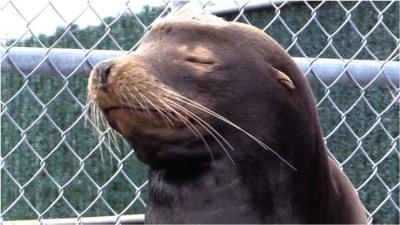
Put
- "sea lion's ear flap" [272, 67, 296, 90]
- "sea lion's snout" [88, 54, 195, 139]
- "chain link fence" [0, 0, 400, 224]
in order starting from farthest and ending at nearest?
"chain link fence" [0, 0, 400, 224], "sea lion's ear flap" [272, 67, 296, 90], "sea lion's snout" [88, 54, 195, 139]

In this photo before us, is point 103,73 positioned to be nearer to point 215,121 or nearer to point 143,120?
point 143,120

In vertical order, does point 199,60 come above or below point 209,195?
above

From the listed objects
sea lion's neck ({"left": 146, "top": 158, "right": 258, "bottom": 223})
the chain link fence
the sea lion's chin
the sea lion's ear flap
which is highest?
the sea lion's chin

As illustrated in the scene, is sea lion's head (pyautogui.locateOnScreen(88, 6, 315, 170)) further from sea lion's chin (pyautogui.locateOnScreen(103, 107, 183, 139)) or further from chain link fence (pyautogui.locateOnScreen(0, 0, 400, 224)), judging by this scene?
chain link fence (pyautogui.locateOnScreen(0, 0, 400, 224))

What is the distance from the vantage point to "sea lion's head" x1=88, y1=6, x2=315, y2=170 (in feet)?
8.40

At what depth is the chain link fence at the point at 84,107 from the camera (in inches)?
148

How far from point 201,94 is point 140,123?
172mm

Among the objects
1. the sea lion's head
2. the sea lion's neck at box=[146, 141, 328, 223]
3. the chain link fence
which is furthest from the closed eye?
the chain link fence

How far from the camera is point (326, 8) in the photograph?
17.0ft

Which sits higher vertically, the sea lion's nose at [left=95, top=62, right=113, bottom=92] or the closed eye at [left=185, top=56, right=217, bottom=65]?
the sea lion's nose at [left=95, top=62, right=113, bottom=92]

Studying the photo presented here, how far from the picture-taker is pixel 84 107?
3.46 meters

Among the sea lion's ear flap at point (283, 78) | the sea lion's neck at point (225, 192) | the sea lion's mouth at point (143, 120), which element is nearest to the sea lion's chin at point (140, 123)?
the sea lion's mouth at point (143, 120)

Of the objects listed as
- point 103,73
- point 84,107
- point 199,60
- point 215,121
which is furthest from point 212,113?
point 84,107

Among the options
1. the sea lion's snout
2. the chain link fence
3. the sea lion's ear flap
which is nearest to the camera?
the sea lion's snout
